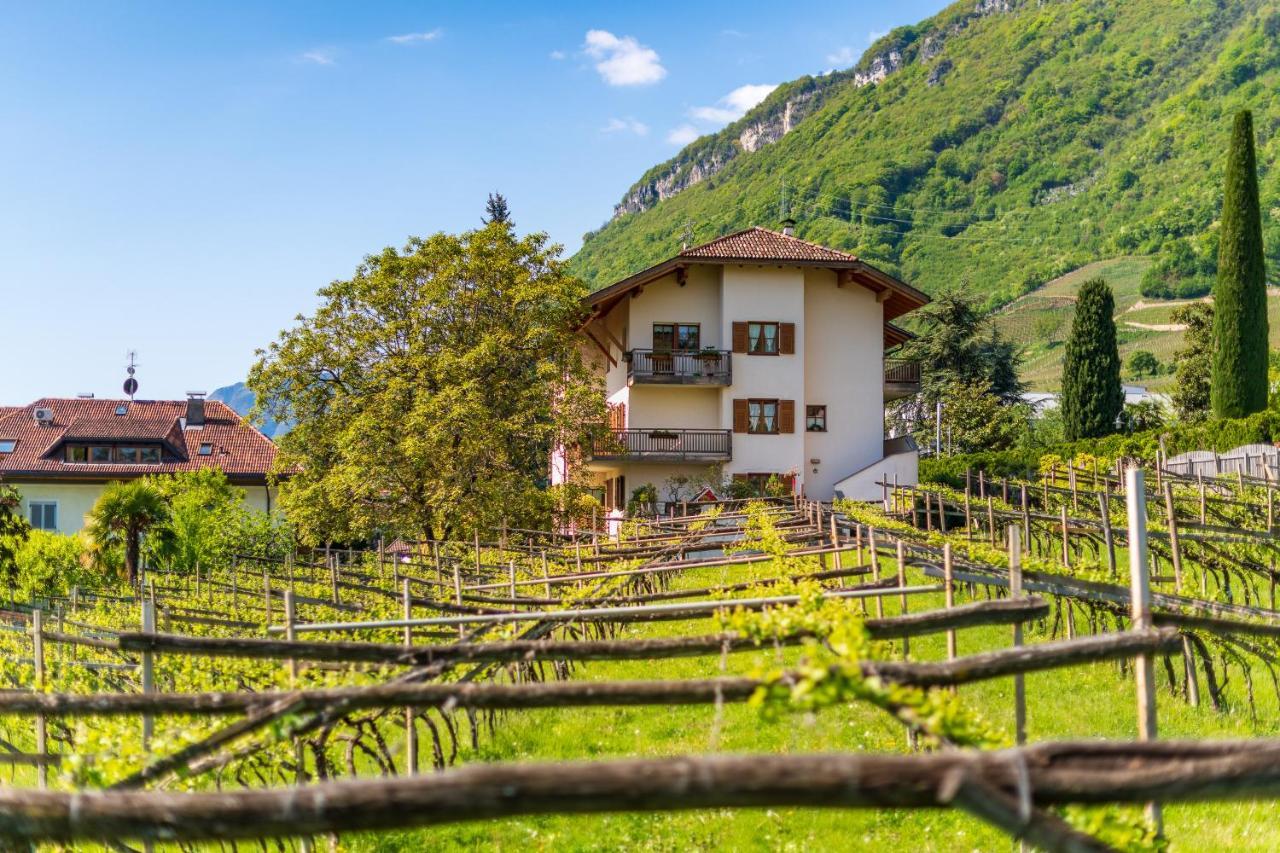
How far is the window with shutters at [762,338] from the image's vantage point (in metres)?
34.5

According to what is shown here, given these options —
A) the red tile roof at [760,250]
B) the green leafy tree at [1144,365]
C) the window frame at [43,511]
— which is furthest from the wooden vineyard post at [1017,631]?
the green leafy tree at [1144,365]

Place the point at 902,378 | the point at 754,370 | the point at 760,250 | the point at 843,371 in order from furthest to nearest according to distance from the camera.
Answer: the point at 902,378 < the point at 843,371 < the point at 760,250 < the point at 754,370

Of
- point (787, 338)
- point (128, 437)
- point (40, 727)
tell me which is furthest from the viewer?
point (128, 437)

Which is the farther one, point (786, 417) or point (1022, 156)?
point (1022, 156)

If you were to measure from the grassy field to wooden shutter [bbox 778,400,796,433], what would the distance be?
66.5 feet

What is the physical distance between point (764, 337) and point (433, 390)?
387 inches

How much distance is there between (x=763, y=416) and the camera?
34.2 meters

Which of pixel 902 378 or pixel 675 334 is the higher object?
pixel 675 334

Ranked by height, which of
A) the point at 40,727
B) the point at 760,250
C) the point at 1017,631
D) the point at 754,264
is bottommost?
the point at 40,727

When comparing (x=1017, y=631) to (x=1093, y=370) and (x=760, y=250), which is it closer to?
(x=760, y=250)

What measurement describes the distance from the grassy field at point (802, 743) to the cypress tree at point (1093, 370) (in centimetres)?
3390

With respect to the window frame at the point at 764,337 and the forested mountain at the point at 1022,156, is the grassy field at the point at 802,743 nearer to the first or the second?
the window frame at the point at 764,337

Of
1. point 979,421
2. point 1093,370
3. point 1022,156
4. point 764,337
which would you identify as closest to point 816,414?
point 764,337

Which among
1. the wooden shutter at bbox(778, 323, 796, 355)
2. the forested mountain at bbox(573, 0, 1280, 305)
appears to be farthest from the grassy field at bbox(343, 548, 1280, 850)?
the forested mountain at bbox(573, 0, 1280, 305)
